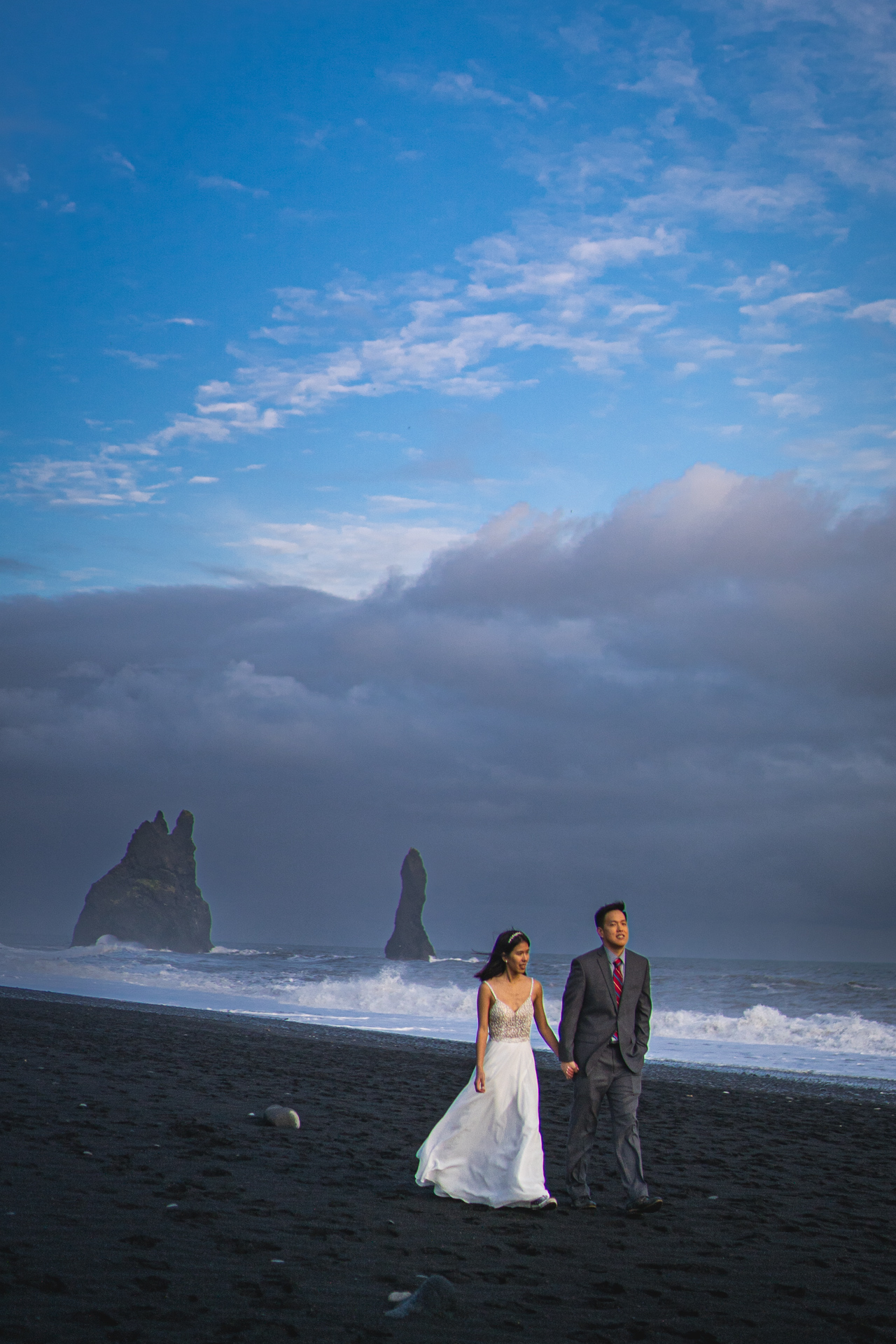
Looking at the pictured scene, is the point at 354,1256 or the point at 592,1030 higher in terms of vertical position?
the point at 592,1030

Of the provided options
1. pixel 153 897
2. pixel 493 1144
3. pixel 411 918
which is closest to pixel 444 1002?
pixel 493 1144

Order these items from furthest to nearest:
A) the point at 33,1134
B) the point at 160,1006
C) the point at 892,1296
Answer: the point at 160,1006
the point at 33,1134
the point at 892,1296

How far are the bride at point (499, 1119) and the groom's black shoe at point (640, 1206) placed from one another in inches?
22.7

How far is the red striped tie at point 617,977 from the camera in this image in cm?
793

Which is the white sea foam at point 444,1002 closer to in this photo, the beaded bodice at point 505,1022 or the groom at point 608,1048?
the groom at point 608,1048

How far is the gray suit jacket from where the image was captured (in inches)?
311

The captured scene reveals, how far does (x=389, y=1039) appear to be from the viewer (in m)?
25.7

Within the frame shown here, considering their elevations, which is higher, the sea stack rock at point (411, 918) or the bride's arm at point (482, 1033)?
the bride's arm at point (482, 1033)

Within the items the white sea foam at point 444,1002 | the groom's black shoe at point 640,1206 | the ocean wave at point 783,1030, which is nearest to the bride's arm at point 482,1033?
the groom's black shoe at point 640,1206

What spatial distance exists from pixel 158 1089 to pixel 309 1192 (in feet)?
19.6

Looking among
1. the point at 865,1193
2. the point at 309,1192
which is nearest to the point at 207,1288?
the point at 309,1192

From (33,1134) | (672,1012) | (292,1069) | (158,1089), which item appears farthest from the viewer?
(672,1012)

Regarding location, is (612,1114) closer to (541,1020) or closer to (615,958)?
(541,1020)

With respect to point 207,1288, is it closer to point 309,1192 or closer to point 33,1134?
point 309,1192
